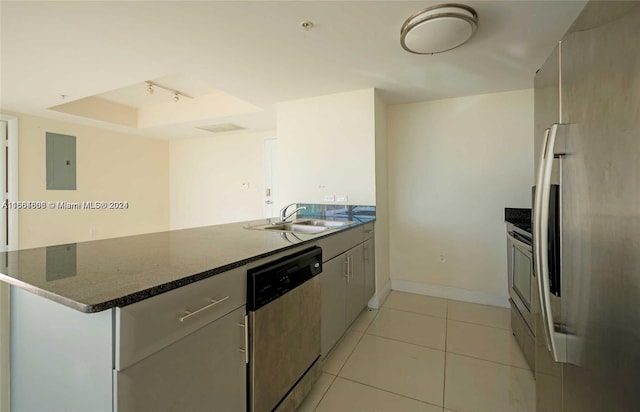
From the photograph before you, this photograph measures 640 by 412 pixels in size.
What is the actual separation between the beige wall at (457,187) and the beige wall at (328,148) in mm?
638

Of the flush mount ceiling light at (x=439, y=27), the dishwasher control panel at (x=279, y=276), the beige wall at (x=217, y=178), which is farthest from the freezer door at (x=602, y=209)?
the beige wall at (x=217, y=178)

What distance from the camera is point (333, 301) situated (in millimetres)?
1872

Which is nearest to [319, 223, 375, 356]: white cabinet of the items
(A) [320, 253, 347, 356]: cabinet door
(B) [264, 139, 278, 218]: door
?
(A) [320, 253, 347, 356]: cabinet door

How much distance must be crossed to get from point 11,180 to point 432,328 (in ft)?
18.4

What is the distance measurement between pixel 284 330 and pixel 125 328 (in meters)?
0.73

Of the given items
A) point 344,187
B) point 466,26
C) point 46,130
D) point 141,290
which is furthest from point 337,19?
point 46,130

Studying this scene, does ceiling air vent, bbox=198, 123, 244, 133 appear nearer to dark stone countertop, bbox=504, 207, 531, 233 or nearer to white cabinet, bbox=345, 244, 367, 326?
white cabinet, bbox=345, 244, 367, 326

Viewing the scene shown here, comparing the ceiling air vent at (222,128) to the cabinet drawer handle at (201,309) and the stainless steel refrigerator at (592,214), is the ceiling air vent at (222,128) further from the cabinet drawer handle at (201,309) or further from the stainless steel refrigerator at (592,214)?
the stainless steel refrigerator at (592,214)

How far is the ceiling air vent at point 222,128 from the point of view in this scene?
4.33 meters

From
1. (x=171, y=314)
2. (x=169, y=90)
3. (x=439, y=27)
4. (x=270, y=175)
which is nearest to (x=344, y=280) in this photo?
(x=171, y=314)

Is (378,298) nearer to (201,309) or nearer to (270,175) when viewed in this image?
(201,309)

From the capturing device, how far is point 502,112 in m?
2.82

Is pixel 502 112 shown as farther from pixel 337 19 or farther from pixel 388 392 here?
pixel 388 392

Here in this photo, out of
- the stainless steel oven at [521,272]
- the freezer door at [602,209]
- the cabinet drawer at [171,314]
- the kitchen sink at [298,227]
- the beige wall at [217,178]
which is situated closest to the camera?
the freezer door at [602,209]
